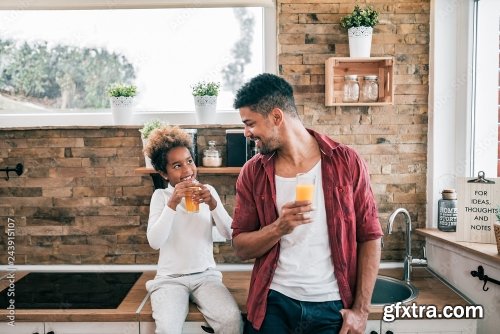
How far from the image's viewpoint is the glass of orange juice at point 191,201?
2.07 metres

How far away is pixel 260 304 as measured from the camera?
183 cm

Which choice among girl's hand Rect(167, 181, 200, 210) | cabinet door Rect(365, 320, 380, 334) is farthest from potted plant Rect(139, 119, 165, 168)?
cabinet door Rect(365, 320, 380, 334)

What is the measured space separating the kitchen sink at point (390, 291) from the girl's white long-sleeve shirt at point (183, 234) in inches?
35.0

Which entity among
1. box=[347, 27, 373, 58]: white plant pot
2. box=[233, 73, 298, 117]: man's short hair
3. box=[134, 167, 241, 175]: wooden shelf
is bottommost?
box=[134, 167, 241, 175]: wooden shelf

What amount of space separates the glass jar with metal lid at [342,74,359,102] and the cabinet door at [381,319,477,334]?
3.98ft

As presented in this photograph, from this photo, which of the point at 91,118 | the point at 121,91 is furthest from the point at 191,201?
the point at 91,118

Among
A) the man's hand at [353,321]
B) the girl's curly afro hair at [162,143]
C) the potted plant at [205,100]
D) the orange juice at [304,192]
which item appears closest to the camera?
the orange juice at [304,192]

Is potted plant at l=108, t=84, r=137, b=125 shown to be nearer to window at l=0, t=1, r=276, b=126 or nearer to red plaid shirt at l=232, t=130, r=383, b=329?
window at l=0, t=1, r=276, b=126

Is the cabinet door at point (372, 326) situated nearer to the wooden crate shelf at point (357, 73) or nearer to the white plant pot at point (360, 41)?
A: the wooden crate shelf at point (357, 73)

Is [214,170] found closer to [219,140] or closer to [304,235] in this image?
[219,140]

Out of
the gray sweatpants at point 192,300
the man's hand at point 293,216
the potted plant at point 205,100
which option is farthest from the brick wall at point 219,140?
the man's hand at point 293,216

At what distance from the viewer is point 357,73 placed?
2611mm

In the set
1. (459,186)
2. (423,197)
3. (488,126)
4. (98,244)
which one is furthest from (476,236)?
(98,244)

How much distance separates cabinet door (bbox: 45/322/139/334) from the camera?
2033mm
